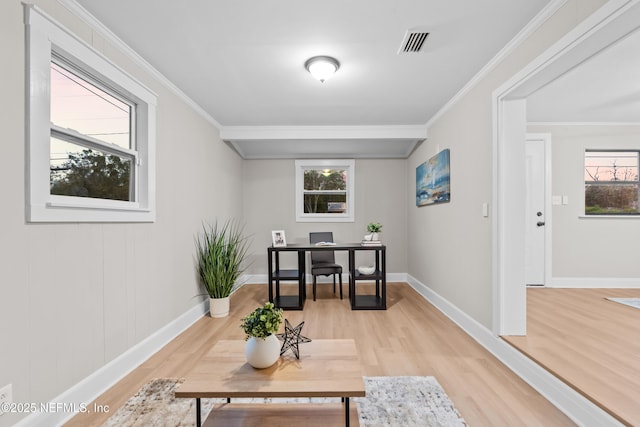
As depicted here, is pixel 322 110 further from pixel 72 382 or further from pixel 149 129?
pixel 72 382

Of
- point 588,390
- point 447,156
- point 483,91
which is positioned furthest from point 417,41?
point 588,390

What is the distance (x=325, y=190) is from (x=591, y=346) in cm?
408

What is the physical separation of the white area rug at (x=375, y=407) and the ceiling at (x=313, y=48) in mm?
2392

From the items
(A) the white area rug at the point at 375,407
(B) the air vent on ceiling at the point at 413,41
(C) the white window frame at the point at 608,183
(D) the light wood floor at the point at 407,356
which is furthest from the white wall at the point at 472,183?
(C) the white window frame at the point at 608,183

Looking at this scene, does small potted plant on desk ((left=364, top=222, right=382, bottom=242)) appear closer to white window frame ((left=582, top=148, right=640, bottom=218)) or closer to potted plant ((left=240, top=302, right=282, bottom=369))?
potted plant ((left=240, top=302, right=282, bottom=369))

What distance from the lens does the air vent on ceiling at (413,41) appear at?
84.3 inches

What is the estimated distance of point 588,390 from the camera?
171cm

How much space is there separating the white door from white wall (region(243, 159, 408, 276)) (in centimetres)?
185

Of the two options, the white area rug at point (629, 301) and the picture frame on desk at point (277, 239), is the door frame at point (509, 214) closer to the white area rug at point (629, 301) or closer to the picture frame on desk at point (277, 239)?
the white area rug at point (629, 301)

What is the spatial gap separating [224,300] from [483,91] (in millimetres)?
3413

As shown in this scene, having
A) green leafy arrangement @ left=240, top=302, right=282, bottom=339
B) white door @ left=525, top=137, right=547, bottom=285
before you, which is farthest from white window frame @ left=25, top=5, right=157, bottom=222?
white door @ left=525, top=137, right=547, bottom=285

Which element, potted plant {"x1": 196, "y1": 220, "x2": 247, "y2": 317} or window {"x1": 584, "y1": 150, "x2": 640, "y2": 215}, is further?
window {"x1": 584, "y1": 150, "x2": 640, "y2": 215}

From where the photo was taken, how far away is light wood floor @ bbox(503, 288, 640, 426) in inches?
66.8

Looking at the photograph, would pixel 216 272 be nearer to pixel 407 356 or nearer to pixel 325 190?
pixel 407 356
